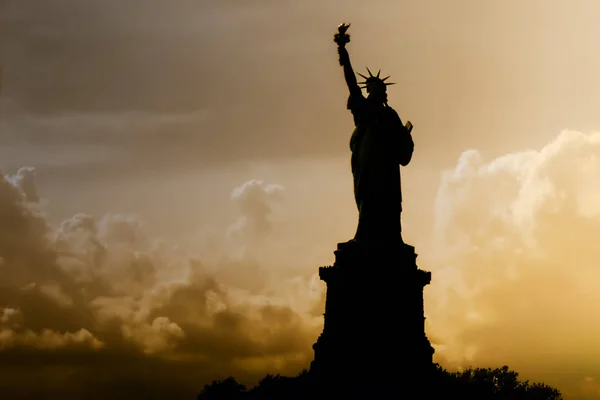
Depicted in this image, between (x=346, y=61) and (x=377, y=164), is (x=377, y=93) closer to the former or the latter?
(x=346, y=61)

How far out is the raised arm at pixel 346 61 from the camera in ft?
102

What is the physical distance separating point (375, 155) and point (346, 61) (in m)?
2.76

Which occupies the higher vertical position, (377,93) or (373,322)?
(377,93)

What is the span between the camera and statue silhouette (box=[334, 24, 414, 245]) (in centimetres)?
3009

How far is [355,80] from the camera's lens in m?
31.1

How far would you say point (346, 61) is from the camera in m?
31.0

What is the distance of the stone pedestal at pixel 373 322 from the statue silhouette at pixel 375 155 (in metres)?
0.69

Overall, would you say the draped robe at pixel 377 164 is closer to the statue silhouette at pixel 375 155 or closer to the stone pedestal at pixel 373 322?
the statue silhouette at pixel 375 155

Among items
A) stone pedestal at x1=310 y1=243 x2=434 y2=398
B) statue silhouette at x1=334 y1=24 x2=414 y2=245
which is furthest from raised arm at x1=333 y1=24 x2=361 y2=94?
stone pedestal at x1=310 y1=243 x2=434 y2=398

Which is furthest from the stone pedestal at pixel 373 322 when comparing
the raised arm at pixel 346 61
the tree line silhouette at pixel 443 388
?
the raised arm at pixel 346 61

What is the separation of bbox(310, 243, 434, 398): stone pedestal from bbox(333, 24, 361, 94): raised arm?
4.54 meters

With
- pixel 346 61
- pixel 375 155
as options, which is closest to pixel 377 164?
pixel 375 155

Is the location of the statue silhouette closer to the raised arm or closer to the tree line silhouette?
the raised arm

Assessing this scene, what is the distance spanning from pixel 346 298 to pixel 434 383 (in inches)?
123
